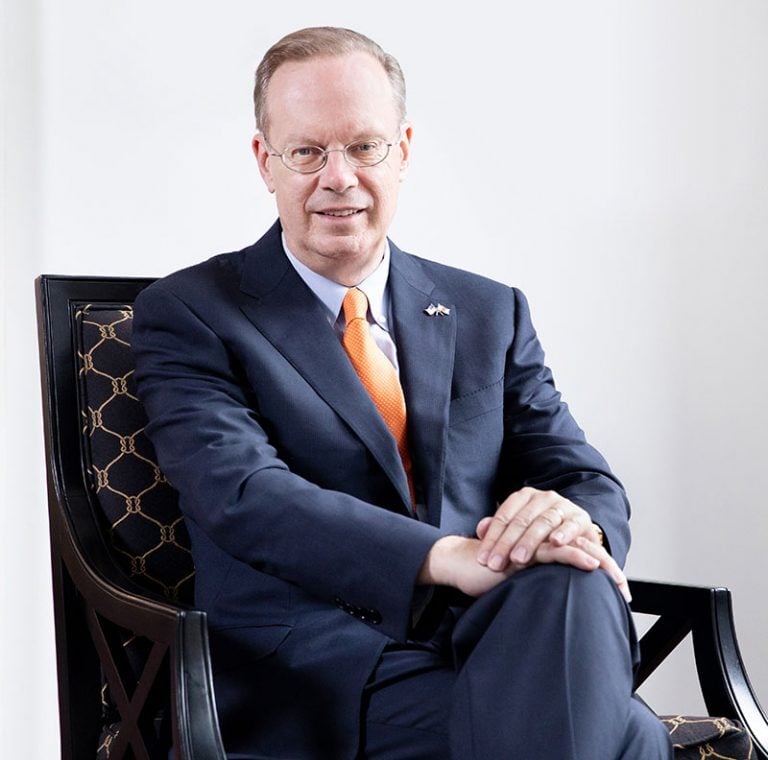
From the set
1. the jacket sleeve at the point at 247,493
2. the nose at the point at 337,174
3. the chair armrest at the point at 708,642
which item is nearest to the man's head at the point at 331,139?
the nose at the point at 337,174

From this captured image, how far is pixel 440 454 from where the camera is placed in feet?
6.75

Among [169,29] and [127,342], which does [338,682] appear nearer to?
[127,342]

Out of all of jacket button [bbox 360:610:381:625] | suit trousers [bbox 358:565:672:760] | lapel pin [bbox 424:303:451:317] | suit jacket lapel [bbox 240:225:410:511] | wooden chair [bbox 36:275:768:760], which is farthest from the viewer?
lapel pin [bbox 424:303:451:317]

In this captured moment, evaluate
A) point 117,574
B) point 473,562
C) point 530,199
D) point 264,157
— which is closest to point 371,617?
point 473,562

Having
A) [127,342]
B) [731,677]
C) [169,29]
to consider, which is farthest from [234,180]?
[731,677]

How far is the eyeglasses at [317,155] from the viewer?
2.11 metres

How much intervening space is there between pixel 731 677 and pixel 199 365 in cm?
97

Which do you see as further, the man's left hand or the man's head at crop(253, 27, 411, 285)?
the man's head at crop(253, 27, 411, 285)

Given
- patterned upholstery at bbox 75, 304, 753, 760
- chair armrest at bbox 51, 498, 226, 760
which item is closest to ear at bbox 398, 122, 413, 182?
patterned upholstery at bbox 75, 304, 753, 760

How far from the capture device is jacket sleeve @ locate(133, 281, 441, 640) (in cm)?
174

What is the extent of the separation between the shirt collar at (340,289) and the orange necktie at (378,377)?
0.13 feet

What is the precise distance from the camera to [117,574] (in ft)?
6.51

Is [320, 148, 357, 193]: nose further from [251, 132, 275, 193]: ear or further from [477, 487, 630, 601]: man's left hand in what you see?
[477, 487, 630, 601]: man's left hand

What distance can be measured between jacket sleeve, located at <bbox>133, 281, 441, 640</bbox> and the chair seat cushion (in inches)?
16.8
